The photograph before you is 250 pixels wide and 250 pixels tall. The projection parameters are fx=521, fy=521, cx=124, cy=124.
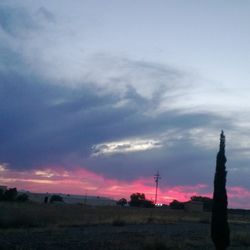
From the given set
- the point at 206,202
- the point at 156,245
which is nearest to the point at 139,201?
the point at 206,202

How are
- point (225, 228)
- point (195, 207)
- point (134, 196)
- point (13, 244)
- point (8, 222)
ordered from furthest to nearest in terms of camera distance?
point (134, 196)
point (195, 207)
point (8, 222)
point (13, 244)
point (225, 228)

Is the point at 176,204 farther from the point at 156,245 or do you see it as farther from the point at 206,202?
the point at 156,245

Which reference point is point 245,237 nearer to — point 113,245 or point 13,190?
point 113,245

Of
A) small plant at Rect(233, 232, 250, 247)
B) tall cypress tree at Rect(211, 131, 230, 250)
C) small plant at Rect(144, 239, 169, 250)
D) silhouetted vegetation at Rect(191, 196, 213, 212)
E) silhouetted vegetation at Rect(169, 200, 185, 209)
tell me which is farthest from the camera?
silhouetted vegetation at Rect(169, 200, 185, 209)

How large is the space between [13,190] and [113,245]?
3189 inches

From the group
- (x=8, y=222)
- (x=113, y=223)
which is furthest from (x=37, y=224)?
(x=113, y=223)

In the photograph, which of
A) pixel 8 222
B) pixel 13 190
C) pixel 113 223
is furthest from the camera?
pixel 13 190

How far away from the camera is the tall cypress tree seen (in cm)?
2708

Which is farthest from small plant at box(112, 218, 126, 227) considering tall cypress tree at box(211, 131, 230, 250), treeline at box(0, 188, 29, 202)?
treeline at box(0, 188, 29, 202)

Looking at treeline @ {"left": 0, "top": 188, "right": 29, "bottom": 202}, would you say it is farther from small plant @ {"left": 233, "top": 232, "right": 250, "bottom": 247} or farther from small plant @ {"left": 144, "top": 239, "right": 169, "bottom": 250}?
small plant @ {"left": 144, "top": 239, "right": 169, "bottom": 250}

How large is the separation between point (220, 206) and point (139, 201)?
452ft

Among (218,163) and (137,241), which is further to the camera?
(137,241)

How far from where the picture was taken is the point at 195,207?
140m

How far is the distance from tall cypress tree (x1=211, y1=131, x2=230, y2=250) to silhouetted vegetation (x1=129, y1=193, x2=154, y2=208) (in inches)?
5172
